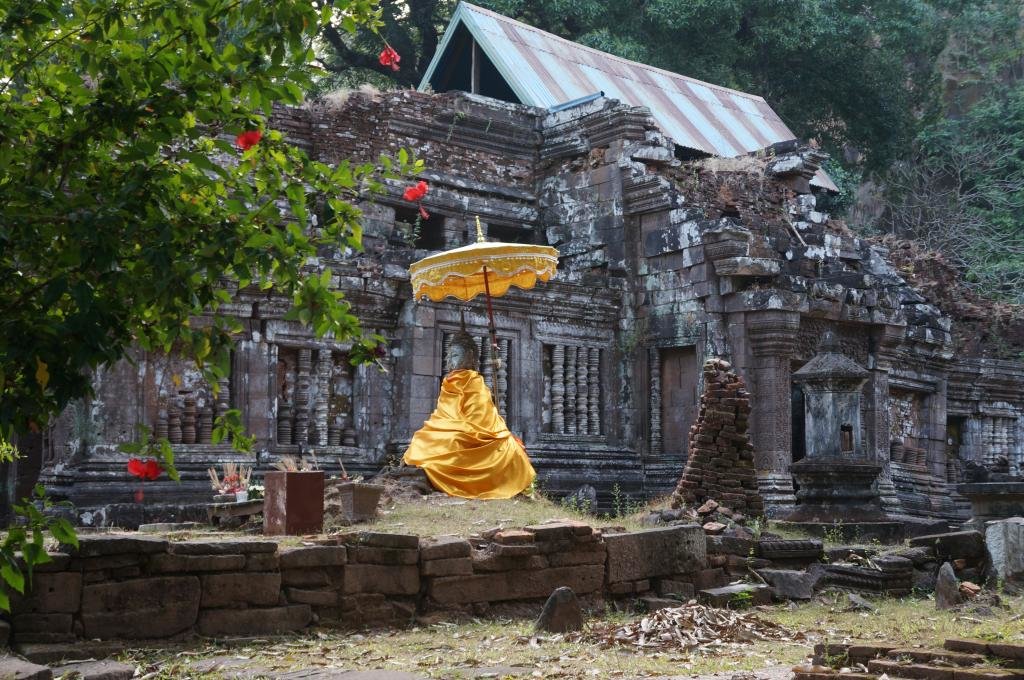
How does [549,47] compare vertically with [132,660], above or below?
above

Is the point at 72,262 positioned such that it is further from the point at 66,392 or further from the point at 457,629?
the point at 457,629

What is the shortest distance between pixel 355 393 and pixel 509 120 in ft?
19.7

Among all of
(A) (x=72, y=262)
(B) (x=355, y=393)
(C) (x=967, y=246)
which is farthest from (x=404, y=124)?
(C) (x=967, y=246)

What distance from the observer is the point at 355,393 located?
15.5 m

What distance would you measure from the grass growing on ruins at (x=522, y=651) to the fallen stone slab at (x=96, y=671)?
0.31 meters

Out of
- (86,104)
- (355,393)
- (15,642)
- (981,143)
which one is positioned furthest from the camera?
(981,143)

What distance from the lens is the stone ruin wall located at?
49.4 ft

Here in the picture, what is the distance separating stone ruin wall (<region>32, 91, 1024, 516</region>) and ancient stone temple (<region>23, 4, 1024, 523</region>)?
3cm

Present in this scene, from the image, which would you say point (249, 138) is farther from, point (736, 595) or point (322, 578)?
point (736, 595)

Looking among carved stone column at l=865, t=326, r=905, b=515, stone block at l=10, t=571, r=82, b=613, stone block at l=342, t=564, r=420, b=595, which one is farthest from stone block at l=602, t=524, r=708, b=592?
carved stone column at l=865, t=326, r=905, b=515

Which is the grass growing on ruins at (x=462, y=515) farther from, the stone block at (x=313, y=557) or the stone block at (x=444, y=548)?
the stone block at (x=313, y=557)

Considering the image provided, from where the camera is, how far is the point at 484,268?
1395 cm

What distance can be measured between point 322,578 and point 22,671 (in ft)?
9.11

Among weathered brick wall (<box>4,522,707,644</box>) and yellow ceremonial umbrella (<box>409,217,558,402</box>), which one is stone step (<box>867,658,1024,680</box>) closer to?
weathered brick wall (<box>4,522,707,644</box>)
